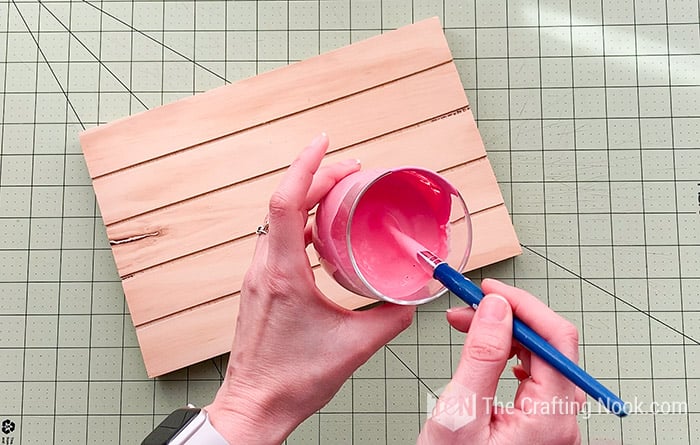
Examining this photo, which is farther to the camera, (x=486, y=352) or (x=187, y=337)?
(x=187, y=337)

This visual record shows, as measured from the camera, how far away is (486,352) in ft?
2.37

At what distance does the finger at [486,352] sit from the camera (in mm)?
722

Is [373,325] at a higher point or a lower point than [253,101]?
lower

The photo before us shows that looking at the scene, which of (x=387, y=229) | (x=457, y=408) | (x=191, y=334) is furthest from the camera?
(x=191, y=334)

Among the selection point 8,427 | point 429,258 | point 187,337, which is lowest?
point 8,427

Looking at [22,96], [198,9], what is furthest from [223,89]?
[22,96]

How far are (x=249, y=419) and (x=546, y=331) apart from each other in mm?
401

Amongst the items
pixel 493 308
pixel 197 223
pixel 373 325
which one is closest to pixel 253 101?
pixel 197 223

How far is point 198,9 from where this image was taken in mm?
1354

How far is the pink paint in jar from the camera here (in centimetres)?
79

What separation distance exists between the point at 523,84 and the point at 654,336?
55 centimetres

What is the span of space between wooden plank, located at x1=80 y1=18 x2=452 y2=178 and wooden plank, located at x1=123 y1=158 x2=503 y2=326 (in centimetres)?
21

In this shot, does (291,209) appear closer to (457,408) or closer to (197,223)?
(457,408)

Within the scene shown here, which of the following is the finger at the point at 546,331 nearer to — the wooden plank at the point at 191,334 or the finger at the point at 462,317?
the finger at the point at 462,317
